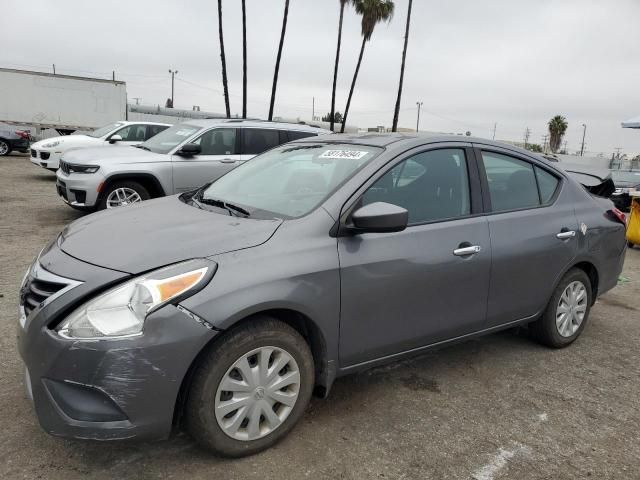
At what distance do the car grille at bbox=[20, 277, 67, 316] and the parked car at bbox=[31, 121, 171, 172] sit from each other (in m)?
10.3

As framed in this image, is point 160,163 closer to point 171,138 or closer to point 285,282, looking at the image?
point 171,138

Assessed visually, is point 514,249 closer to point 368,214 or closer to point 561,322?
point 561,322

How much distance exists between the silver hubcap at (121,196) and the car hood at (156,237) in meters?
4.71

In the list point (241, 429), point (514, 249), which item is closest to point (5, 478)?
point (241, 429)

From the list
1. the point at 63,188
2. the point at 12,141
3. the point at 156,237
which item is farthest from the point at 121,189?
the point at 12,141

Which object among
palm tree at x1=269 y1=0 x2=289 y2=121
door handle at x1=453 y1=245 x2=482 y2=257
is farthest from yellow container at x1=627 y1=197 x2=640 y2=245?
palm tree at x1=269 y1=0 x2=289 y2=121

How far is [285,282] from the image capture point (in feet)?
8.18

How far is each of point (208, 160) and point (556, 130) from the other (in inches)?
2568

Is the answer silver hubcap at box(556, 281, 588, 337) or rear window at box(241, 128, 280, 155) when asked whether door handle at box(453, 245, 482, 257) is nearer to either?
silver hubcap at box(556, 281, 588, 337)

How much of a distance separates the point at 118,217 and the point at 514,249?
2.50m

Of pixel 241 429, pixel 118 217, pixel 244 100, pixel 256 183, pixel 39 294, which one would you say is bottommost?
pixel 241 429

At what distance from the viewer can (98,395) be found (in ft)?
7.17

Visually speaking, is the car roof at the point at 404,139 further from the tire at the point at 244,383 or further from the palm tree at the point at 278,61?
the palm tree at the point at 278,61

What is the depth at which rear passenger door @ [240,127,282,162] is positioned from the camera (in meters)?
8.44
